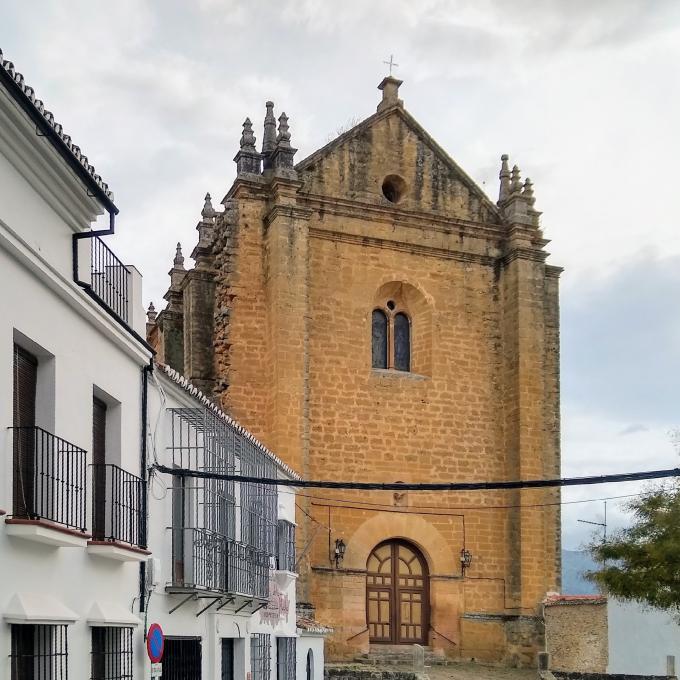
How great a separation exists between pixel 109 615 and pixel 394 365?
55.3 ft

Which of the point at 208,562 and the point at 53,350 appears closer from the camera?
the point at 53,350

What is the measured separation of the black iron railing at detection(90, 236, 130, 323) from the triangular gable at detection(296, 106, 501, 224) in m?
14.4

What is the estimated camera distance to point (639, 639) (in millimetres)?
27891

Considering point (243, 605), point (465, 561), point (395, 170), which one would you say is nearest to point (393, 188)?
point (395, 170)

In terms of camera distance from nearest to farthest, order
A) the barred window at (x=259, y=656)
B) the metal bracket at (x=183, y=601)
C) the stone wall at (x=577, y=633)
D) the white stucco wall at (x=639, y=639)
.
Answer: the metal bracket at (x=183, y=601), the barred window at (x=259, y=656), the stone wall at (x=577, y=633), the white stucco wall at (x=639, y=639)

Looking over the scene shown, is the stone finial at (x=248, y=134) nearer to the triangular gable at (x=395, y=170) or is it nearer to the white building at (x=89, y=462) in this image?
the triangular gable at (x=395, y=170)

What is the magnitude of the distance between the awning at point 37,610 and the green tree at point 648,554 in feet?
44.0

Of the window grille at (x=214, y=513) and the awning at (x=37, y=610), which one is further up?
the window grille at (x=214, y=513)

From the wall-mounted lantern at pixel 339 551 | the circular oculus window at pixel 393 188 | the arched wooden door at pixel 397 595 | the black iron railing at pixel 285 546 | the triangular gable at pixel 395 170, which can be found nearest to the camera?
the black iron railing at pixel 285 546

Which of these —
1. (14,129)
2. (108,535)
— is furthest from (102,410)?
(14,129)

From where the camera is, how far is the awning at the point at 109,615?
35.5 feet

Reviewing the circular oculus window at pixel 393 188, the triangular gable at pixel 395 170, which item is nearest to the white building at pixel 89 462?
the triangular gable at pixel 395 170

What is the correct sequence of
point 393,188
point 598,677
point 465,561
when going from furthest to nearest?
point 393,188
point 465,561
point 598,677

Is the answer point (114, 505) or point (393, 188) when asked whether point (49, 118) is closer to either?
point (114, 505)
